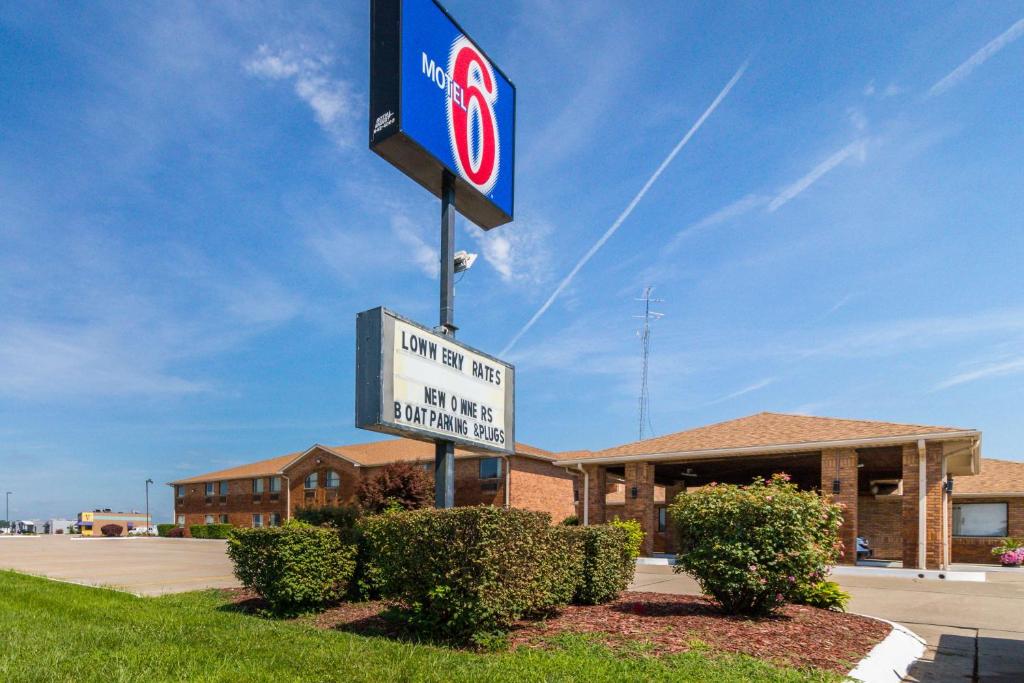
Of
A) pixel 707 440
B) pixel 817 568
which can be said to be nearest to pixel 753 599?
pixel 817 568

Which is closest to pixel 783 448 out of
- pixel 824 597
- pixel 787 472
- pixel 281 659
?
pixel 787 472

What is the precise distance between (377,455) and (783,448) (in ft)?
93.5

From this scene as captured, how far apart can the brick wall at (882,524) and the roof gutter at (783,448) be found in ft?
46.1

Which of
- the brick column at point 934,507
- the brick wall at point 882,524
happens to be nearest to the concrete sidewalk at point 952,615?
the brick column at point 934,507

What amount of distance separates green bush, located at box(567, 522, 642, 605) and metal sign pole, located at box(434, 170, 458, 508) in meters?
2.09

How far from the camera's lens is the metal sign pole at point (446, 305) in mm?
9602

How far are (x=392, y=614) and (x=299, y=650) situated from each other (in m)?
1.86

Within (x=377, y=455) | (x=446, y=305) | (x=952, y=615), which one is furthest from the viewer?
(x=377, y=455)

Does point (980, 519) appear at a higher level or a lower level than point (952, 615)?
lower

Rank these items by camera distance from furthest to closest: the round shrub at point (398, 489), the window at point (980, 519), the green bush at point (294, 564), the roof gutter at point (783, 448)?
the window at point (980, 519) → the round shrub at point (398, 489) → the roof gutter at point (783, 448) → the green bush at point (294, 564)

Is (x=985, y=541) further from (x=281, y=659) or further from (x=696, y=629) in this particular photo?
A: (x=281, y=659)

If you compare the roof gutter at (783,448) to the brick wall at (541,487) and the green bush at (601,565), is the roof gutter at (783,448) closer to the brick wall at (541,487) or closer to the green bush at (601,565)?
the brick wall at (541,487)

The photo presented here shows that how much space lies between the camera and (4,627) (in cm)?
874

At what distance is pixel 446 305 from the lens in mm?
10016
